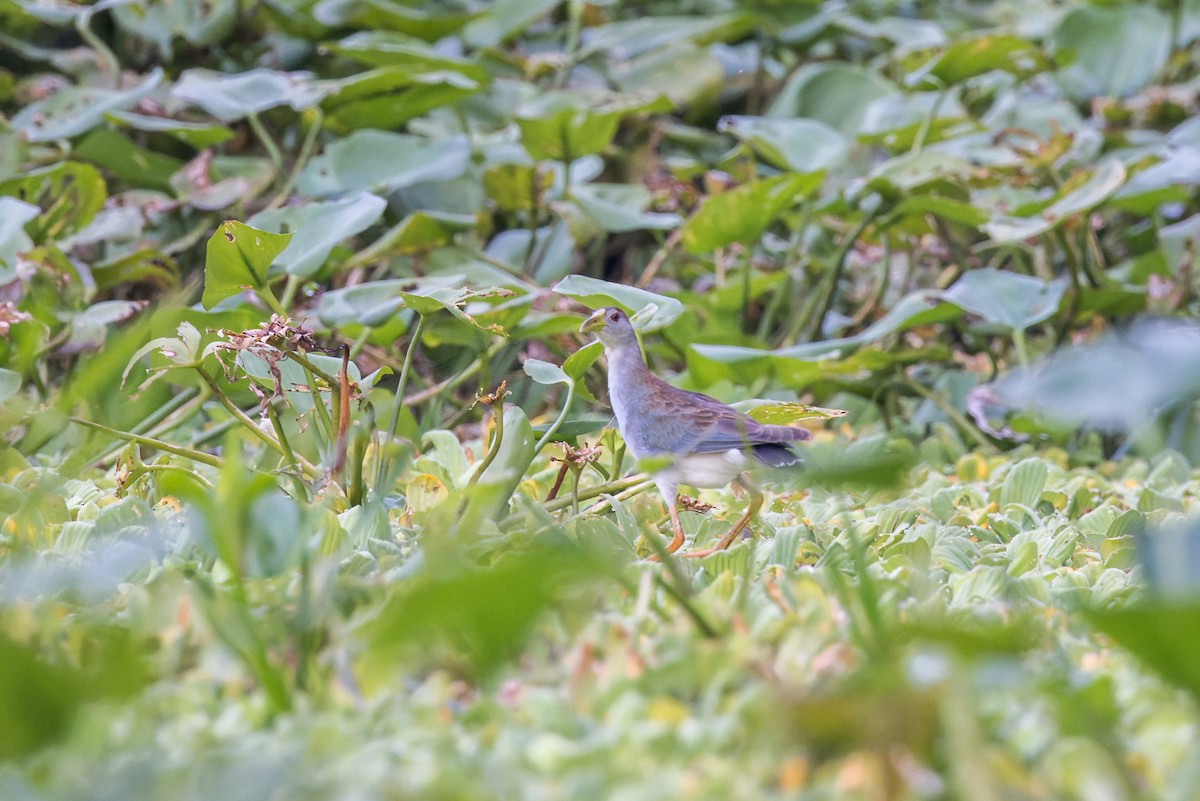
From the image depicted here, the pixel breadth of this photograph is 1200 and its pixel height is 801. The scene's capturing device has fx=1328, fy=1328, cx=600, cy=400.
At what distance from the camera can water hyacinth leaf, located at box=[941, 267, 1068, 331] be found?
2.00 m

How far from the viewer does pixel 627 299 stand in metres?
1.46

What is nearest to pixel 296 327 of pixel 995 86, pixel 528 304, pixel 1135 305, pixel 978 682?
pixel 528 304

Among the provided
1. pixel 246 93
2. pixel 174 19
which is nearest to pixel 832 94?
pixel 246 93

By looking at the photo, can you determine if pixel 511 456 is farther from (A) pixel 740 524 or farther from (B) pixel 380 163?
(B) pixel 380 163

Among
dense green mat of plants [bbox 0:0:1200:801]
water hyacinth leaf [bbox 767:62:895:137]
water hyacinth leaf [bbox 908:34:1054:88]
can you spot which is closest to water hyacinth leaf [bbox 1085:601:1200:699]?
dense green mat of plants [bbox 0:0:1200:801]

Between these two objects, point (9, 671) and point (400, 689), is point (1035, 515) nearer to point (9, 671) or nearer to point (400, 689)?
point (400, 689)

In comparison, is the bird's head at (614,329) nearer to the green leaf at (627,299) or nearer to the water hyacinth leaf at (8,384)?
the green leaf at (627,299)

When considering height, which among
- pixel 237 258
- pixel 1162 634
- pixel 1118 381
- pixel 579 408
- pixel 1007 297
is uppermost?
pixel 1118 381

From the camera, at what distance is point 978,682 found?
0.70m

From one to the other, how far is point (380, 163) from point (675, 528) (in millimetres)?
1306

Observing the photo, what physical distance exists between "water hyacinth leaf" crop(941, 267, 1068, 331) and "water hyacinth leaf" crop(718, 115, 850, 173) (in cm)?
41

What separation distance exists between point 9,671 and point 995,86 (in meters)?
3.01

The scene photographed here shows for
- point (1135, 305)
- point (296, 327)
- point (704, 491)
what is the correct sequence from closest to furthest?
point (296, 327) < point (704, 491) < point (1135, 305)

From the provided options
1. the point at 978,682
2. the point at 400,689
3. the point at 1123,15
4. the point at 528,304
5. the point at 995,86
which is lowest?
the point at 995,86
